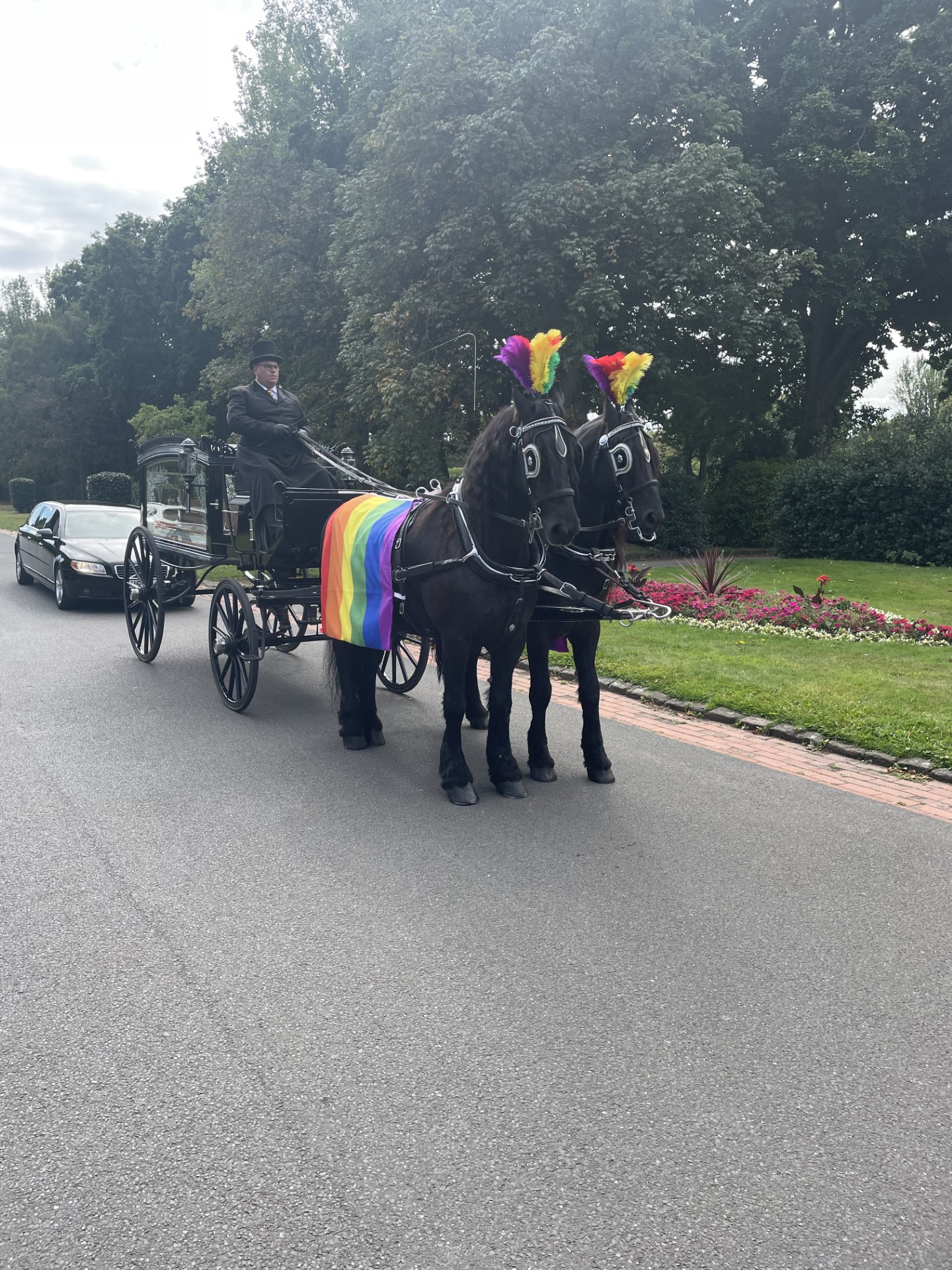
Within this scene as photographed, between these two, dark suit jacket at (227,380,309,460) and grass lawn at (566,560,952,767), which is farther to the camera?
dark suit jacket at (227,380,309,460)

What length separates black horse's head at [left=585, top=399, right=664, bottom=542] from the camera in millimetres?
5828

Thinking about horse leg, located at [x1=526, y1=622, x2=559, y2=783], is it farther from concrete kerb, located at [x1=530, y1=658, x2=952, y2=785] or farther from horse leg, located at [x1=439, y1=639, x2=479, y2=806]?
concrete kerb, located at [x1=530, y1=658, x2=952, y2=785]

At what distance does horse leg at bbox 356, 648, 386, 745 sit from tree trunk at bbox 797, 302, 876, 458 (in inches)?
932

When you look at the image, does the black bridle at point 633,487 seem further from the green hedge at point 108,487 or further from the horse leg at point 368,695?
the green hedge at point 108,487

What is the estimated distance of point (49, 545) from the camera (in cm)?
1446

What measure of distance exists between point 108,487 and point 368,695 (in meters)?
37.0

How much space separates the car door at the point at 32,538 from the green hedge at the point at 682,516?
1327 cm

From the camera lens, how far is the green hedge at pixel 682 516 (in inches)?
896

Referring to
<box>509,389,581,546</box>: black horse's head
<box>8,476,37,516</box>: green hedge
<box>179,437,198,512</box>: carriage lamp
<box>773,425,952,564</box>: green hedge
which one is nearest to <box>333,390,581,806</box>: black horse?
<box>509,389,581,546</box>: black horse's head

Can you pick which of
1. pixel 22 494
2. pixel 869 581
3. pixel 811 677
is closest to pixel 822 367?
pixel 869 581

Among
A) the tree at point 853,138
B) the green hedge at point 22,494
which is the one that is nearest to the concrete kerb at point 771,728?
the tree at point 853,138

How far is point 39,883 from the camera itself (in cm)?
444

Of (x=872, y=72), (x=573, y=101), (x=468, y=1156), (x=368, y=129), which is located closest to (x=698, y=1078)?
(x=468, y=1156)

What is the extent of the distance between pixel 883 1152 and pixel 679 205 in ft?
61.7
